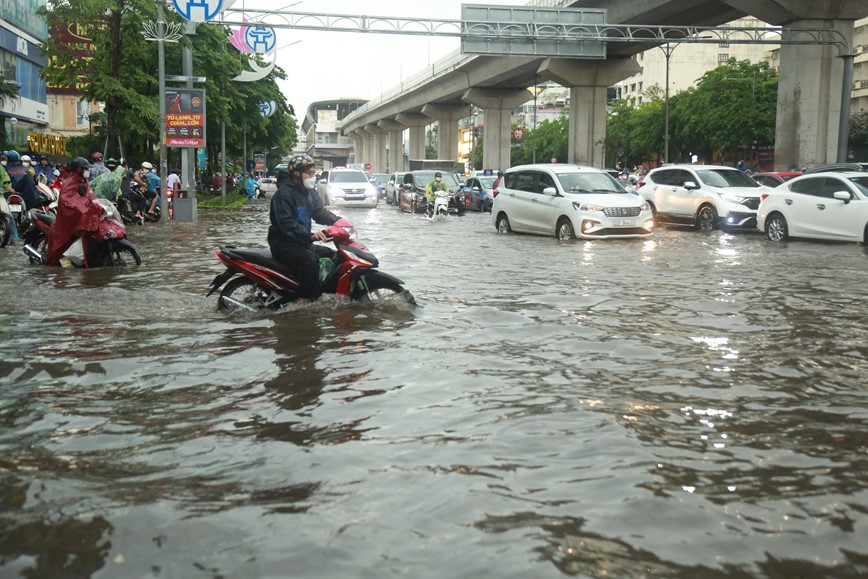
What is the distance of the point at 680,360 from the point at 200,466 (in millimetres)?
4014

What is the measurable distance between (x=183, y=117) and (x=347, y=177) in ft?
42.6

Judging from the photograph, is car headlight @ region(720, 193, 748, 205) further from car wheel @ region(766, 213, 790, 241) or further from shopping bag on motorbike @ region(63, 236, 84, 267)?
shopping bag on motorbike @ region(63, 236, 84, 267)

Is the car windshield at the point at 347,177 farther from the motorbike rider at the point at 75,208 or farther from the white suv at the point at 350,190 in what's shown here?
A: the motorbike rider at the point at 75,208

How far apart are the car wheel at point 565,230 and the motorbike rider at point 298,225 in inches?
439

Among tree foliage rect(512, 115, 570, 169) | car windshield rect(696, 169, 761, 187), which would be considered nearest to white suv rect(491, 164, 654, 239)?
car windshield rect(696, 169, 761, 187)

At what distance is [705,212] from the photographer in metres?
24.1

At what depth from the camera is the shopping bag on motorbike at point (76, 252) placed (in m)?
14.0

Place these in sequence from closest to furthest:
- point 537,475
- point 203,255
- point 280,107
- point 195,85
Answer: point 537,475 → point 203,255 → point 195,85 → point 280,107

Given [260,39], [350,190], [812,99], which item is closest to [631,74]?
[812,99]

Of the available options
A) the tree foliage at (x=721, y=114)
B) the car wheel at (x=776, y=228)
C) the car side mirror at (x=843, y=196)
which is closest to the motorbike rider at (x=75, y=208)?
the car side mirror at (x=843, y=196)

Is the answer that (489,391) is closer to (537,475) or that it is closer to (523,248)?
(537,475)

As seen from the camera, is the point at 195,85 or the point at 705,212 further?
the point at 195,85

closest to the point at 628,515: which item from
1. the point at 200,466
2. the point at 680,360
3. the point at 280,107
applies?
the point at 200,466

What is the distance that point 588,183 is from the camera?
69.4 feet
